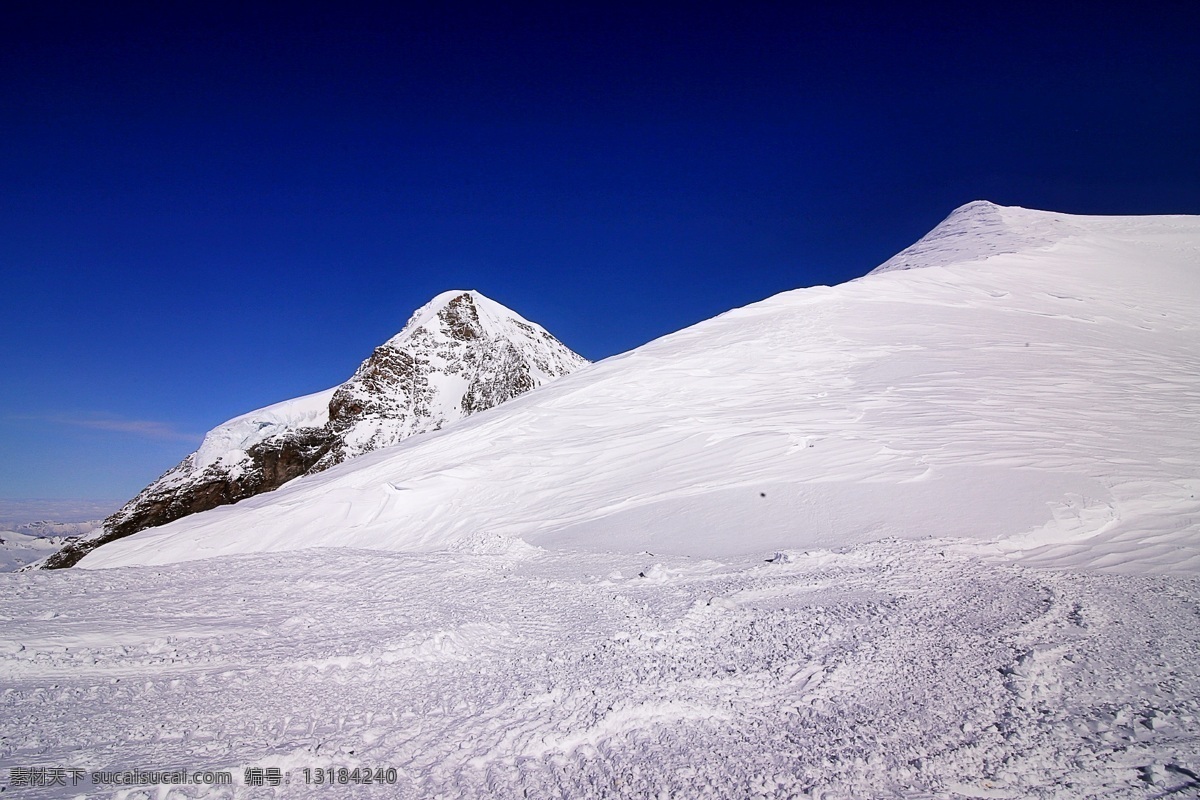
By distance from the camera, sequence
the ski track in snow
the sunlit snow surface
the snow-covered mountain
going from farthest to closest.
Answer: the snow-covered mountain, the sunlit snow surface, the ski track in snow

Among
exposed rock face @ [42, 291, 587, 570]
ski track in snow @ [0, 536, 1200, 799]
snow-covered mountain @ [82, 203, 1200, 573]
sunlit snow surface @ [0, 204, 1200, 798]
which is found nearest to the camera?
ski track in snow @ [0, 536, 1200, 799]

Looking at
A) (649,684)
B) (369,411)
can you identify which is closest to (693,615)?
(649,684)

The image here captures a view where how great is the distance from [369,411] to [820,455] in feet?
223

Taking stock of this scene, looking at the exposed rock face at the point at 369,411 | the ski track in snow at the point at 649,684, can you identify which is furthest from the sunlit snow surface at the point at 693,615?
the exposed rock face at the point at 369,411

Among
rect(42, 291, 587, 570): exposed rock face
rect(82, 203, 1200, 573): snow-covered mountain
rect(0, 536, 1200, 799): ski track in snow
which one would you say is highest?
rect(42, 291, 587, 570): exposed rock face

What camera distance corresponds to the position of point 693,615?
4.07m

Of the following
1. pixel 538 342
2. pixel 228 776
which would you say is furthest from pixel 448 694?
pixel 538 342

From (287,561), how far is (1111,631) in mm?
6642

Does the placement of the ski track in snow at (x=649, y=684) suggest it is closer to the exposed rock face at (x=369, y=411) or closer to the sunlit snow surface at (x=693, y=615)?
the sunlit snow surface at (x=693, y=615)

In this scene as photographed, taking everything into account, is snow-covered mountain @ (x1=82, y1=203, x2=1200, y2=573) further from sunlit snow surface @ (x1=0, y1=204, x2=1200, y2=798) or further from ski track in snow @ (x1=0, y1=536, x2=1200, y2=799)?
ski track in snow @ (x1=0, y1=536, x2=1200, y2=799)

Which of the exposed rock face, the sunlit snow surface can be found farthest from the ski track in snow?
the exposed rock face

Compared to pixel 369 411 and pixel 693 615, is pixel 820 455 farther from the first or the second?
pixel 369 411

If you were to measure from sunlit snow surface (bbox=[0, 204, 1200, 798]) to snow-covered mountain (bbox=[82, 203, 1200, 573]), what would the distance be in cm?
7

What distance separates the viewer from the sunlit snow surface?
2529 millimetres
